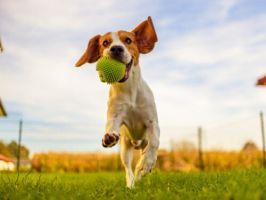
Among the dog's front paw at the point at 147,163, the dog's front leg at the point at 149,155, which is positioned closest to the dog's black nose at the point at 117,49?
Answer: the dog's front leg at the point at 149,155

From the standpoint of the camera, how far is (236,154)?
19.6 metres

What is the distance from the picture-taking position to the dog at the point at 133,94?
17.6ft

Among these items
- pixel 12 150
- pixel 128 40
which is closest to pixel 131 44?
pixel 128 40

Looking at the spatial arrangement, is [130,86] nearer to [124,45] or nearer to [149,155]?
[124,45]

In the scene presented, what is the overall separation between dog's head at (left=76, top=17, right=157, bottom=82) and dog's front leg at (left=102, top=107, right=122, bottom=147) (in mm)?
454

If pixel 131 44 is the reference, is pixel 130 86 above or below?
below

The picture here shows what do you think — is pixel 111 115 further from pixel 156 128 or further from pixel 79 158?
pixel 79 158

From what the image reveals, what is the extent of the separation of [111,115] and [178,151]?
15.1 m

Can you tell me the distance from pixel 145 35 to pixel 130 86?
0.74 metres

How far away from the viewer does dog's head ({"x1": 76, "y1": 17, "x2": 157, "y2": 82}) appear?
5.28 metres

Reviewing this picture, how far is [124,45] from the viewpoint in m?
5.34

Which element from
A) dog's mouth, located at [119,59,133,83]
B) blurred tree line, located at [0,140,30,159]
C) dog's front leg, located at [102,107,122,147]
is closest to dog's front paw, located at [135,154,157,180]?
dog's front leg, located at [102,107,122,147]

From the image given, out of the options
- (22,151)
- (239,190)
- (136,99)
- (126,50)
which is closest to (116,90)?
(136,99)

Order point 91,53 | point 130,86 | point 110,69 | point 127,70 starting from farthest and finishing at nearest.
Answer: point 91,53 < point 130,86 < point 127,70 < point 110,69
